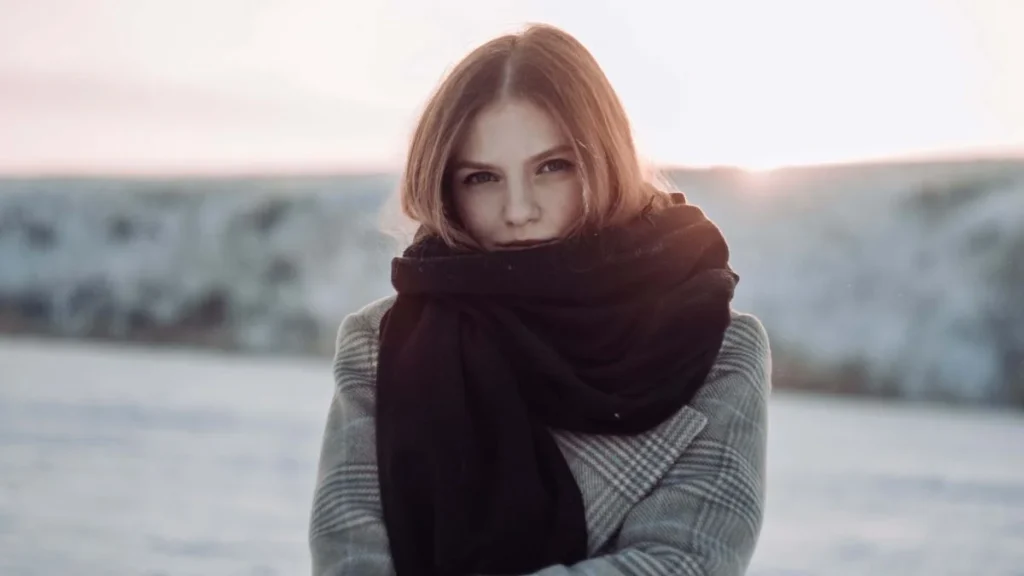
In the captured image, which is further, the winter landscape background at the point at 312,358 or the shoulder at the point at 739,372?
the winter landscape background at the point at 312,358

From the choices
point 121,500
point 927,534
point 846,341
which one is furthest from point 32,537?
point 846,341

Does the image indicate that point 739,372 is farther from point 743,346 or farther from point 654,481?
point 654,481

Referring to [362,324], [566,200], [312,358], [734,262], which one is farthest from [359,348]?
[312,358]

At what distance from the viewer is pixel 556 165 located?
1089mm

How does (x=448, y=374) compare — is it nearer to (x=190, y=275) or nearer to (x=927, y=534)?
(x=927, y=534)

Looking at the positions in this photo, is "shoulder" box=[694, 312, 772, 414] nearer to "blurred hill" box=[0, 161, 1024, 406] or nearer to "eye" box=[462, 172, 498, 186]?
"eye" box=[462, 172, 498, 186]

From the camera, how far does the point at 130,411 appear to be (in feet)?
14.6

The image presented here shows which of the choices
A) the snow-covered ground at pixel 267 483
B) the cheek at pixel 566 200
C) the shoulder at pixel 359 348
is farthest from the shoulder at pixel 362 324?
the snow-covered ground at pixel 267 483

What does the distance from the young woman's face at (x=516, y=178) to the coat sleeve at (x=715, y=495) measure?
22 centimetres

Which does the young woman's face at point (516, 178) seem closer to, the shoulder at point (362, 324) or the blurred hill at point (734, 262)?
the shoulder at point (362, 324)

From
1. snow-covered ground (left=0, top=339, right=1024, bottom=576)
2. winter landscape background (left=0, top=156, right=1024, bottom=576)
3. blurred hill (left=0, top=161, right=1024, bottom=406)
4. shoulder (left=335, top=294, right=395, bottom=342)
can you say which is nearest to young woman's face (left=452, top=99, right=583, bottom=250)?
shoulder (left=335, top=294, right=395, bottom=342)

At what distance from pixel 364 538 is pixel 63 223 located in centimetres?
891

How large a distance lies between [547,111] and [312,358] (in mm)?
6599

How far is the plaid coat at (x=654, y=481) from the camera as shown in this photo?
997mm
